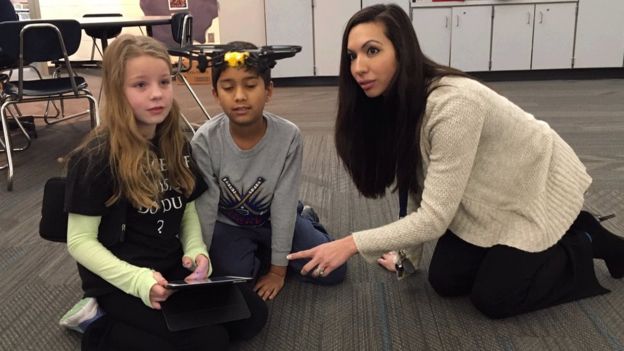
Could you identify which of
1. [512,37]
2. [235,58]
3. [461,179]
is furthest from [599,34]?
[235,58]

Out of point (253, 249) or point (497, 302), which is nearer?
point (497, 302)

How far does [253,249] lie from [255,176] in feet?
0.83

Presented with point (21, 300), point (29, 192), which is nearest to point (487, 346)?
point (21, 300)

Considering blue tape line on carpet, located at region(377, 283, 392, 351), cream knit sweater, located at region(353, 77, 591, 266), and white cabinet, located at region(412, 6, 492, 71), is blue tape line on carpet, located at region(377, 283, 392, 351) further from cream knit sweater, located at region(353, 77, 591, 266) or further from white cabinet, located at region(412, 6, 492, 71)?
white cabinet, located at region(412, 6, 492, 71)

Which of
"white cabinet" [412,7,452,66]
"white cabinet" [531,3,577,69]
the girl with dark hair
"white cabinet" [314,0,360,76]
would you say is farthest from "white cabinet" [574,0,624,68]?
the girl with dark hair

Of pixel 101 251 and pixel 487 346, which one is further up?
pixel 101 251

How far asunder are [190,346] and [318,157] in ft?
6.22

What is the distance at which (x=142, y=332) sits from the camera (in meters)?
1.29

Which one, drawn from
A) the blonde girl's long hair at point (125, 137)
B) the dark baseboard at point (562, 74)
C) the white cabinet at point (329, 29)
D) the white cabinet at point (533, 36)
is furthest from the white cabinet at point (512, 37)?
the blonde girl's long hair at point (125, 137)

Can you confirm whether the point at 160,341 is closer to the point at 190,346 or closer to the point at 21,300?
the point at 190,346

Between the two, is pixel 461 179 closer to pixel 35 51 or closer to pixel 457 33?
→ pixel 35 51

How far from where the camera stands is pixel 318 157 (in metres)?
3.08

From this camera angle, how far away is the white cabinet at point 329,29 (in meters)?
5.60

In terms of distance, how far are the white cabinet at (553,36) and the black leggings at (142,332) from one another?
16.9 ft
